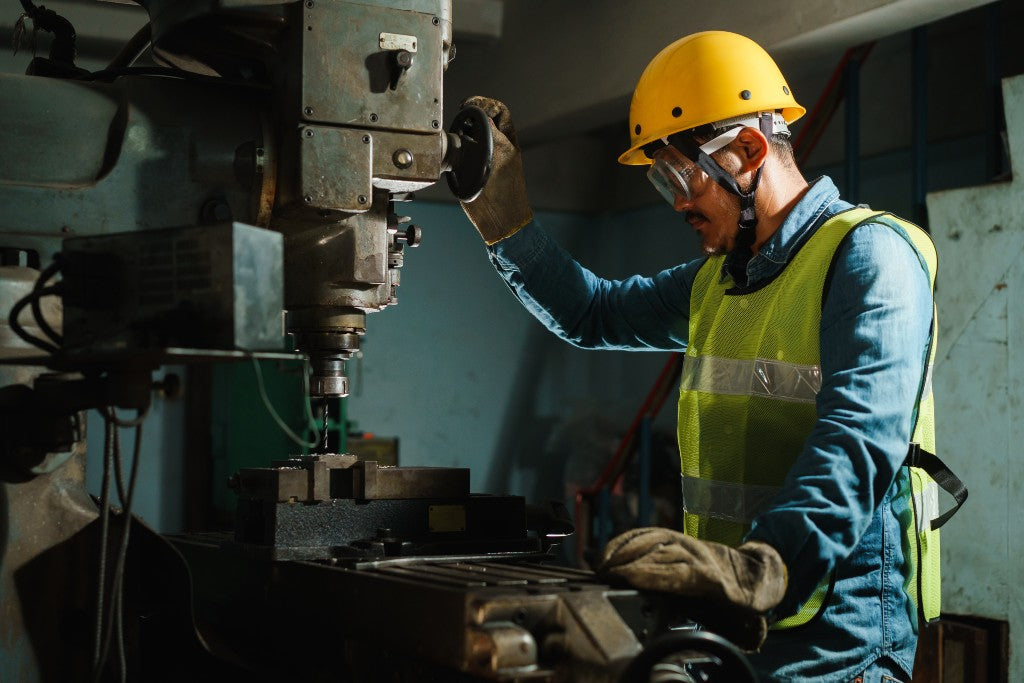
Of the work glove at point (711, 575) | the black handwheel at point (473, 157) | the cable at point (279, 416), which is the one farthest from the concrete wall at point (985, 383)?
the cable at point (279, 416)

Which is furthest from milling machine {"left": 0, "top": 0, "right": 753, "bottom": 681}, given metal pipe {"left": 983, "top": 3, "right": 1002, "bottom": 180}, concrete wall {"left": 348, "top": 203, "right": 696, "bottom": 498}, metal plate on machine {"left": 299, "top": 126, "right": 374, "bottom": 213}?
concrete wall {"left": 348, "top": 203, "right": 696, "bottom": 498}

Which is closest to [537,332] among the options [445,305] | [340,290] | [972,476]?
[445,305]

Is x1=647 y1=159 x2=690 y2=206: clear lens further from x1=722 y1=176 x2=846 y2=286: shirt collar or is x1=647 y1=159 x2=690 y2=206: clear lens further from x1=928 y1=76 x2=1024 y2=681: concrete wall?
x1=928 y1=76 x2=1024 y2=681: concrete wall

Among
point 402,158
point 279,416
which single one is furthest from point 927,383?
point 279,416

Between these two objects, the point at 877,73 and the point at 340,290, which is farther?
the point at 877,73

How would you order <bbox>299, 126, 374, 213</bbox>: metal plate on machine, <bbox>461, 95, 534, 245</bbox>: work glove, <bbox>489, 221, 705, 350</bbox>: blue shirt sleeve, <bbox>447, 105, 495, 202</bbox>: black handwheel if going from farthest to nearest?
<bbox>489, 221, 705, 350</bbox>: blue shirt sleeve → <bbox>461, 95, 534, 245</bbox>: work glove → <bbox>447, 105, 495, 202</bbox>: black handwheel → <bbox>299, 126, 374, 213</bbox>: metal plate on machine

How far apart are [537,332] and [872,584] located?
4.55 m

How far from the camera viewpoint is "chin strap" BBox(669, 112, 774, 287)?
69.2 inches

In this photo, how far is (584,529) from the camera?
439cm

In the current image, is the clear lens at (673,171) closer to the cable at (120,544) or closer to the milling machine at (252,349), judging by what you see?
the milling machine at (252,349)

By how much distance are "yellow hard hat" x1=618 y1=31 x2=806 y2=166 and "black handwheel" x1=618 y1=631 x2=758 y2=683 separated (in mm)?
950

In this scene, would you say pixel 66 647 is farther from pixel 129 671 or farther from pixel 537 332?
pixel 537 332

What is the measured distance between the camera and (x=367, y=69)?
1472mm

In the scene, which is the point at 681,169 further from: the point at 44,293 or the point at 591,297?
the point at 44,293
